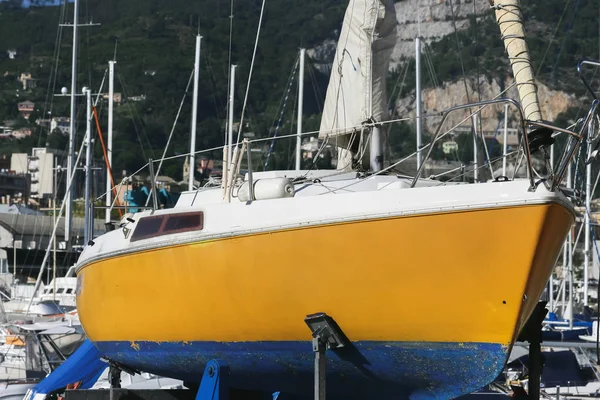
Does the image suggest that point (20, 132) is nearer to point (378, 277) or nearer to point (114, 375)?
point (114, 375)

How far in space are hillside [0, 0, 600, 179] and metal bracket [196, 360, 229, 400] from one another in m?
67.1

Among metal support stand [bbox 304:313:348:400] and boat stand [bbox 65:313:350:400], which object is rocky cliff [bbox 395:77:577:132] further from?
metal support stand [bbox 304:313:348:400]

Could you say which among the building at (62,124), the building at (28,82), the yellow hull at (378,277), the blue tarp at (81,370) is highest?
the building at (28,82)

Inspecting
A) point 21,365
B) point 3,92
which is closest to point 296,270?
point 21,365

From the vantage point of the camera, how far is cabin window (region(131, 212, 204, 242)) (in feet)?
35.0

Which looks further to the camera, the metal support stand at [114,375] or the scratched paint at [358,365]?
the metal support stand at [114,375]

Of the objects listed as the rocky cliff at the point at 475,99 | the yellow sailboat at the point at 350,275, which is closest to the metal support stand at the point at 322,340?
the yellow sailboat at the point at 350,275

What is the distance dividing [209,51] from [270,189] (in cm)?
13001

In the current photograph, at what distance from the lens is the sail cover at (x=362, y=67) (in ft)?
40.8

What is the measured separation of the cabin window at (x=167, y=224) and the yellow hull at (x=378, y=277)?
20 cm

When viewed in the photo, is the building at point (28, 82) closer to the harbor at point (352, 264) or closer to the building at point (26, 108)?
the building at point (26, 108)

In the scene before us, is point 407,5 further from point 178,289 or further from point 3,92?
point 178,289

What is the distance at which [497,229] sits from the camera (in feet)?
30.5

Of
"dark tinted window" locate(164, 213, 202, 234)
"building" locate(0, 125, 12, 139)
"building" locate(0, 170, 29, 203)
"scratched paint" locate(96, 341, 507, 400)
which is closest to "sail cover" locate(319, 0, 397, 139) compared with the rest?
"dark tinted window" locate(164, 213, 202, 234)
